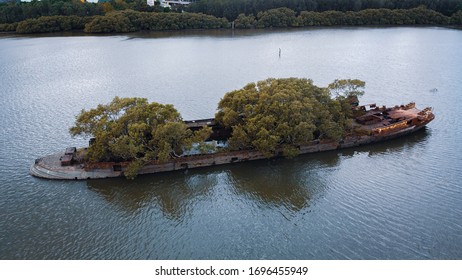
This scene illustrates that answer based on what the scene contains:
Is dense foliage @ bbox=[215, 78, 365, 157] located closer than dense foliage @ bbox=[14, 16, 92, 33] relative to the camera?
Yes

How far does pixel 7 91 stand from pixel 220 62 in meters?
39.8

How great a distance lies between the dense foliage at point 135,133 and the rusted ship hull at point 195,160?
1060 mm

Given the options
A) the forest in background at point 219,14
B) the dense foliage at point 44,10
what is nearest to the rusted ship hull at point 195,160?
the forest in background at point 219,14

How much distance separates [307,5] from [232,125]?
10457 cm

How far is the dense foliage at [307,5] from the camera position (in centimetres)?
12988

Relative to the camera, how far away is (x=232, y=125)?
4334 centimetres

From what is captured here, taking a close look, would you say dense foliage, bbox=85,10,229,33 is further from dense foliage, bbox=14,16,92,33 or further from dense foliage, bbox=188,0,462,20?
dense foliage, bbox=188,0,462,20

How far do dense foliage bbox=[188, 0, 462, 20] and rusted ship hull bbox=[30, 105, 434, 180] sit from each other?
92588 mm

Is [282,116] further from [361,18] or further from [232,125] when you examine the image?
[361,18]

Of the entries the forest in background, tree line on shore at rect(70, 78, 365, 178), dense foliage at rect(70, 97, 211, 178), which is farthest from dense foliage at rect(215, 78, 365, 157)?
the forest in background

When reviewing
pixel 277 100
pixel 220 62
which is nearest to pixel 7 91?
pixel 220 62

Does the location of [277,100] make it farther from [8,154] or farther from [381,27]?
[381,27]

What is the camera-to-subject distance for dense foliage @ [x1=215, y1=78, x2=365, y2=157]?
40000 millimetres

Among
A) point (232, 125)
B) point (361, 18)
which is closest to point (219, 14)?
point (361, 18)
